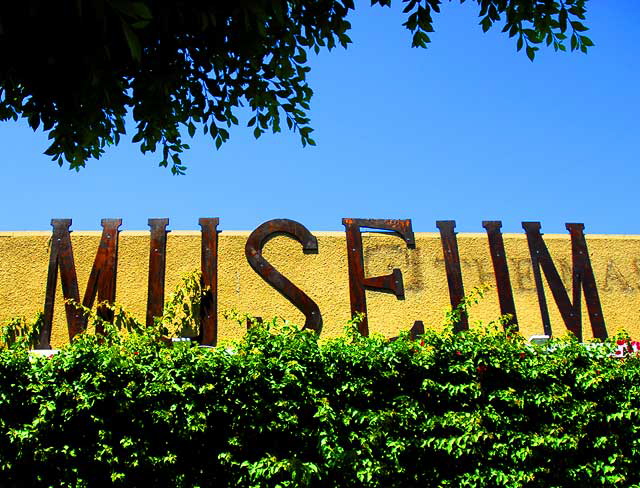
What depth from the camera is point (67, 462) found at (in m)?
6.68

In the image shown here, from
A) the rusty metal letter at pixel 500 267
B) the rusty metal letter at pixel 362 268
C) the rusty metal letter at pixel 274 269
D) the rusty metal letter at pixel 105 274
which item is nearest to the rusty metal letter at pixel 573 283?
the rusty metal letter at pixel 500 267

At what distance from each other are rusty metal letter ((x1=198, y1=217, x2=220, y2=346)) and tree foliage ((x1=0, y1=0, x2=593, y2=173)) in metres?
4.54

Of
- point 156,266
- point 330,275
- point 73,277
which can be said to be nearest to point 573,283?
point 330,275

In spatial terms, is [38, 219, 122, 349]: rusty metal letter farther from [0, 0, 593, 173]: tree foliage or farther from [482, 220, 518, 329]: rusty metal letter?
[482, 220, 518, 329]: rusty metal letter

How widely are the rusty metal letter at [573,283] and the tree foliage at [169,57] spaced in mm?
6905

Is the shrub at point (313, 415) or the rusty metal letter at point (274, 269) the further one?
the rusty metal letter at point (274, 269)

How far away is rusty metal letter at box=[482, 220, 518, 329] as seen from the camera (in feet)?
41.3

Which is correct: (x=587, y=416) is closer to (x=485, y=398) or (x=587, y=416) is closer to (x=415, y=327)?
(x=485, y=398)

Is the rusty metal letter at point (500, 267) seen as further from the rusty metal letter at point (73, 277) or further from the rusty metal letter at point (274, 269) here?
the rusty metal letter at point (73, 277)

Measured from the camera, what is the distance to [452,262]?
500 inches

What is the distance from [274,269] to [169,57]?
252 inches

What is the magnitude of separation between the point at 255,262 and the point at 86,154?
5.35 metres

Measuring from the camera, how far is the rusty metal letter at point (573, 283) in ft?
41.7

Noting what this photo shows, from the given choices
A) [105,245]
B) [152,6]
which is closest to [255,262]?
[105,245]
